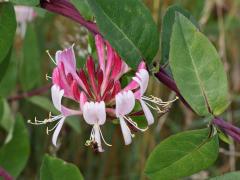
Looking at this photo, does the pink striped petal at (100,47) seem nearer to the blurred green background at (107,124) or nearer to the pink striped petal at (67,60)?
the pink striped petal at (67,60)

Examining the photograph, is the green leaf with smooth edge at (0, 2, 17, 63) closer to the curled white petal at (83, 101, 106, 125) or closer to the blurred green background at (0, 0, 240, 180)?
the curled white petal at (83, 101, 106, 125)

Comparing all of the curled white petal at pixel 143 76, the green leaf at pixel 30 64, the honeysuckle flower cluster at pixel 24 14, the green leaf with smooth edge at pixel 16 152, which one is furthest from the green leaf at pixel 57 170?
the honeysuckle flower cluster at pixel 24 14

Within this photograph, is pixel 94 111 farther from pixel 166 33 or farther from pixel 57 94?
pixel 166 33

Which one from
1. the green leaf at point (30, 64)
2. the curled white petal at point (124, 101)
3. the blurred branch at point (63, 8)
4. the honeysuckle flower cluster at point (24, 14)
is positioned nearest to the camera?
the curled white petal at point (124, 101)

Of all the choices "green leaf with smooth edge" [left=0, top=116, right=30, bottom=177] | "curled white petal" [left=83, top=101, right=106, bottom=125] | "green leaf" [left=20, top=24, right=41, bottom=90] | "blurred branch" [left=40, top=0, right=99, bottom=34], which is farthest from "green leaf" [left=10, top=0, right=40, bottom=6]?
"green leaf" [left=20, top=24, right=41, bottom=90]

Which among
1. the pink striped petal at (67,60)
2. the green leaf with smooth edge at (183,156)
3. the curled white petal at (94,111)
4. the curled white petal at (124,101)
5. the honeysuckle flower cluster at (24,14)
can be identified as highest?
the pink striped petal at (67,60)

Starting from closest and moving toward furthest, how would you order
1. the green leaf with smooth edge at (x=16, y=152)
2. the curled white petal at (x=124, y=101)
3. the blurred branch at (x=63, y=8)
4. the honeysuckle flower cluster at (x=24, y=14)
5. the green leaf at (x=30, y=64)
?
the curled white petal at (x=124, y=101) → the blurred branch at (x=63, y=8) → the green leaf with smooth edge at (x=16, y=152) → the green leaf at (x=30, y=64) → the honeysuckle flower cluster at (x=24, y=14)

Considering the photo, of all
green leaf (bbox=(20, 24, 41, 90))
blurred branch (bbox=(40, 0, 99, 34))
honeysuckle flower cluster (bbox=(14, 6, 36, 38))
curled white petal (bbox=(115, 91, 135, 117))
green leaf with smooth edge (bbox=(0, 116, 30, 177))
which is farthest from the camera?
honeysuckle flower cluster (bbox=(14, 6, 36, 38))

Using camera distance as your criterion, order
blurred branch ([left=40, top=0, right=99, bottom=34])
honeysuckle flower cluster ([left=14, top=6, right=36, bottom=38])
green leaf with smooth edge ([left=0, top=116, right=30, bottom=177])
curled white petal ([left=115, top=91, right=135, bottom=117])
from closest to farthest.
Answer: curled white petal ([left=115, top=91, right=135, bottom=117])
blurred branch ([left=40, top=0, right=99, bottom=34])
green leaf with smooth edge ([left=0, top=116, right=30, bottom=177])
honeysuckle flower cluster ([left=14, top=6, right=36, bottom=38])
